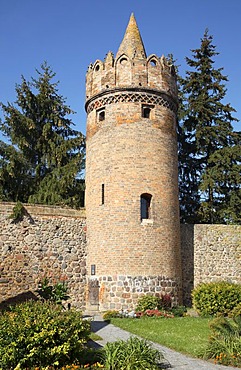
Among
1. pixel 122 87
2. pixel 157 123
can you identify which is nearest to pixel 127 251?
pixel 157 123

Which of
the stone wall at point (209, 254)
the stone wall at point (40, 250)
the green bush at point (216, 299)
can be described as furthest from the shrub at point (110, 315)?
the stone wall at point (209, 254)

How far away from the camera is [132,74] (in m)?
17.8

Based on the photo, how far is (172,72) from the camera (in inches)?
754

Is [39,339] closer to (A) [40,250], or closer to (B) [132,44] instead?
(A) [40,250]

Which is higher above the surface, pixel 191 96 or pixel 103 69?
pixel 191 96

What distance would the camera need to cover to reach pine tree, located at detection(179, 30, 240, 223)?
25.7 m

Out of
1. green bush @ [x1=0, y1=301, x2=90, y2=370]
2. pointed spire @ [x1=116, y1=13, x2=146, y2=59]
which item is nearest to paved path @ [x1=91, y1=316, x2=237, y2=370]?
green bush @ [x1=0, y1=301, x2=90, y2=370]

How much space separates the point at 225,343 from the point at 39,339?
416 centimetres

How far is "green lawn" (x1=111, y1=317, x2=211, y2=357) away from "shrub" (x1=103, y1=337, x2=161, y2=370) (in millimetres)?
1719

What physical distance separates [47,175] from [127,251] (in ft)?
35.9

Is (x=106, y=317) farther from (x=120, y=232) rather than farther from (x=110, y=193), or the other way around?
(x=110, y=193)

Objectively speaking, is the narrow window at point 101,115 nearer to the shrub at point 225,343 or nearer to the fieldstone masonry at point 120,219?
the fieldstone masonry at point 120,219

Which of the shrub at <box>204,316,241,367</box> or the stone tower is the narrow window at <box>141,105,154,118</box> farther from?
the shrub at <box>204,316,241,367</box>

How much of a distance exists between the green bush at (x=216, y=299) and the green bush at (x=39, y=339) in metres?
9.57
